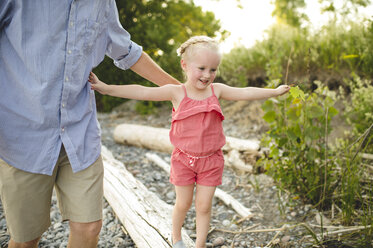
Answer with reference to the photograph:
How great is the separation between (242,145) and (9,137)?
2.81 meters

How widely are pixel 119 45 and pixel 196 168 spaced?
895 millimetres

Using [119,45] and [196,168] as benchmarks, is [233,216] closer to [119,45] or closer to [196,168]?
[196,168]

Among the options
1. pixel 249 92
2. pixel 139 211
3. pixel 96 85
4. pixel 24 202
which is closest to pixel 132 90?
pixel 96 85

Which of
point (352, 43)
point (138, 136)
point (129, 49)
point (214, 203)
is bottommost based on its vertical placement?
point (214, 203)

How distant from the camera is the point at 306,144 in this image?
2871 millimetres

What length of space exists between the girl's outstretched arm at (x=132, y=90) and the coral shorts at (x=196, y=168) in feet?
1.24

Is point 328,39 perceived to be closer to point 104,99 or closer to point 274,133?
point 274,133

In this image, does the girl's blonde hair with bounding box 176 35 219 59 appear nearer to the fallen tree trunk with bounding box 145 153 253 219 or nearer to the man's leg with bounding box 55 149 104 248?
the man's leg with bounding box 55 149 104 248

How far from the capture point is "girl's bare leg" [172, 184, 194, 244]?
6.64ft

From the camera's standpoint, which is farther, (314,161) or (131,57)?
(314,161)

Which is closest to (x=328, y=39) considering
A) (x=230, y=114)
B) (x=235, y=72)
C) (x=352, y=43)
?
(x=352, y=43)

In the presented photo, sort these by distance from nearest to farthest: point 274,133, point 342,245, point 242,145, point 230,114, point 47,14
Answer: point 47,14 → point 342,245 → point 274,133 → point 242,145 → point 230,114

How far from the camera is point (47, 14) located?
1495 mm

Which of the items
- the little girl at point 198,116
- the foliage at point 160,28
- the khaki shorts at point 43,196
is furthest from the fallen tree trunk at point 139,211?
the foliage at point 160,28
